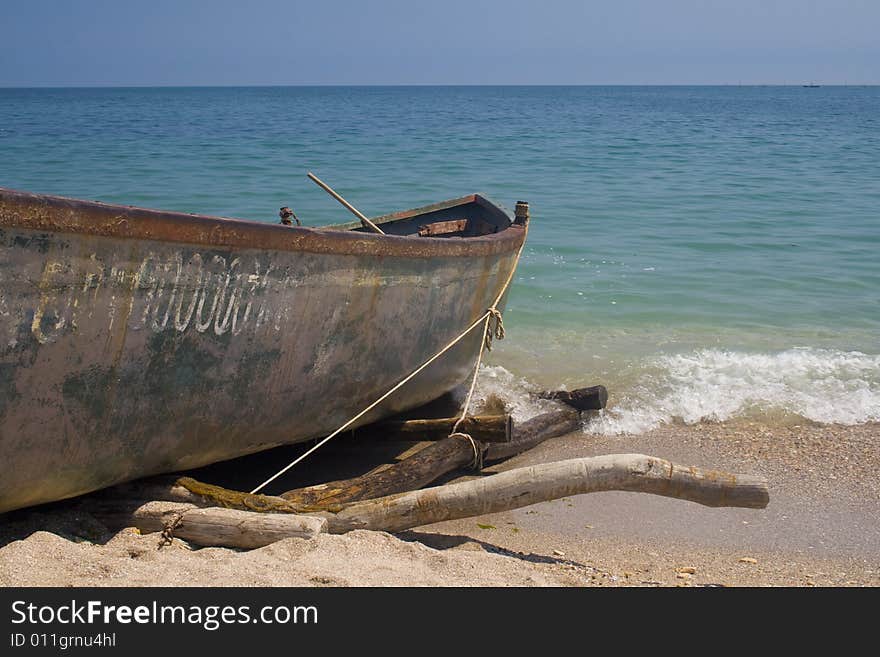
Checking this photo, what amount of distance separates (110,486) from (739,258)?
10.5 metres

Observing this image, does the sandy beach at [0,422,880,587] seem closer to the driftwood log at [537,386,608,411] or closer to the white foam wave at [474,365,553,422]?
the driftwood log at [537,386,608,411]

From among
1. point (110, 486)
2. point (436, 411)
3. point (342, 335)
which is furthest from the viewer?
point (436, 411)

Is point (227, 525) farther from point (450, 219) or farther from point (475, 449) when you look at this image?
point (450, 219)

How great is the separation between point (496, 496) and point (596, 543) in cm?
86

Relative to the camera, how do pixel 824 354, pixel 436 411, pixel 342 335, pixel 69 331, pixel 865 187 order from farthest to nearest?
pixel 865 187 → pixel 824 354 → pixel 436 411 → pixel 342 335 → pixel 69 331

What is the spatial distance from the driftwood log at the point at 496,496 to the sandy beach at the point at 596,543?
10 cm

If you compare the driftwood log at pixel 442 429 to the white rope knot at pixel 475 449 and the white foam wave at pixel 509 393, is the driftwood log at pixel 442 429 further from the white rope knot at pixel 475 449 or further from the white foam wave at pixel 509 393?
the white foam wave at pixel 509 393

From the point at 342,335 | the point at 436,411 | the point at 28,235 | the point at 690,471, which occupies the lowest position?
the point at 436,411

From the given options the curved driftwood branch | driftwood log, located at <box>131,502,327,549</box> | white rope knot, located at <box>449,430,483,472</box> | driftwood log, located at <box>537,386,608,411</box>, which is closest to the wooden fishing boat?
driftwood log, located at <box>131,502,327,549</box>

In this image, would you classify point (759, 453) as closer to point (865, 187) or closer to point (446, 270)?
point (446, 270)

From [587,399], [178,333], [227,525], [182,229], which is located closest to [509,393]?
[587,399]

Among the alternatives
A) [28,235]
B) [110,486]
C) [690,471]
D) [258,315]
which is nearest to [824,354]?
[690,471]

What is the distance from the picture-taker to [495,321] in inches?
232

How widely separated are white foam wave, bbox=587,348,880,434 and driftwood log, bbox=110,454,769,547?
83.7 inches
